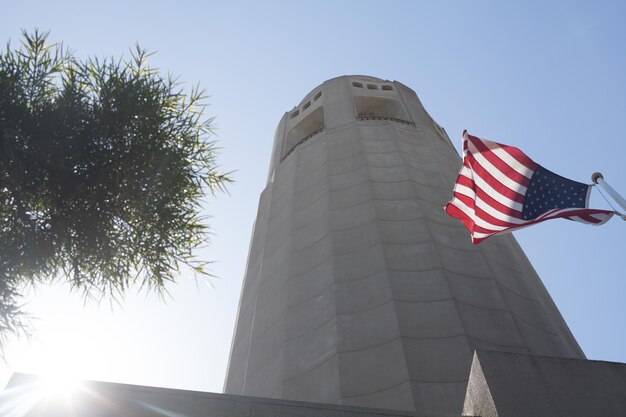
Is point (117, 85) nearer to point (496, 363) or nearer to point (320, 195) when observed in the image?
point (496, 363)

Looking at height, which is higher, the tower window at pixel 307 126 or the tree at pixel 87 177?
the tower window at pixel 307 126

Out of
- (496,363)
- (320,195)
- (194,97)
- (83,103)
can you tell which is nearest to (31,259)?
(83,103)

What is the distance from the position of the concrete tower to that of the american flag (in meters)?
2.97

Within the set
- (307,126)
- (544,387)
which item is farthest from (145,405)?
(307,126)

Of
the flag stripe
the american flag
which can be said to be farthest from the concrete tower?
the flag stripe

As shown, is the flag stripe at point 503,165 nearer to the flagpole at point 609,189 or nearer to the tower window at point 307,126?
the flagpole at point 609,189

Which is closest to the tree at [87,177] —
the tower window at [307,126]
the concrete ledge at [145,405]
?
the concrete ledge at [145,405]

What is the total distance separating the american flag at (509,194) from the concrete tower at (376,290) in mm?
2970

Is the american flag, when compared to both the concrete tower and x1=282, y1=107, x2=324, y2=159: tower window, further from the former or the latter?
x1=282, y1=107, x2=324, y2=159: tower window

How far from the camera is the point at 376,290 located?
49.5ft

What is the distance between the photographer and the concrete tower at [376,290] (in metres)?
12.7

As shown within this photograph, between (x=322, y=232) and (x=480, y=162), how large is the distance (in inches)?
289

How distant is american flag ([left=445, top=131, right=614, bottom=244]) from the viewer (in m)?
9.74

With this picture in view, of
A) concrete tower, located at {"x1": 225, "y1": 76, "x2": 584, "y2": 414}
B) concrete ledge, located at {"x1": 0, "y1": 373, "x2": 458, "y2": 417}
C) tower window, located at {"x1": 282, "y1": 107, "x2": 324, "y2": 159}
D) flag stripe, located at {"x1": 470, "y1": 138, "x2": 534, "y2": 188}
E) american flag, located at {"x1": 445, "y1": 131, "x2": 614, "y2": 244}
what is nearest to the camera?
concrete ledge, located at {"x1": 0, "y1": 373, "x2": 458, "y2": 417}
